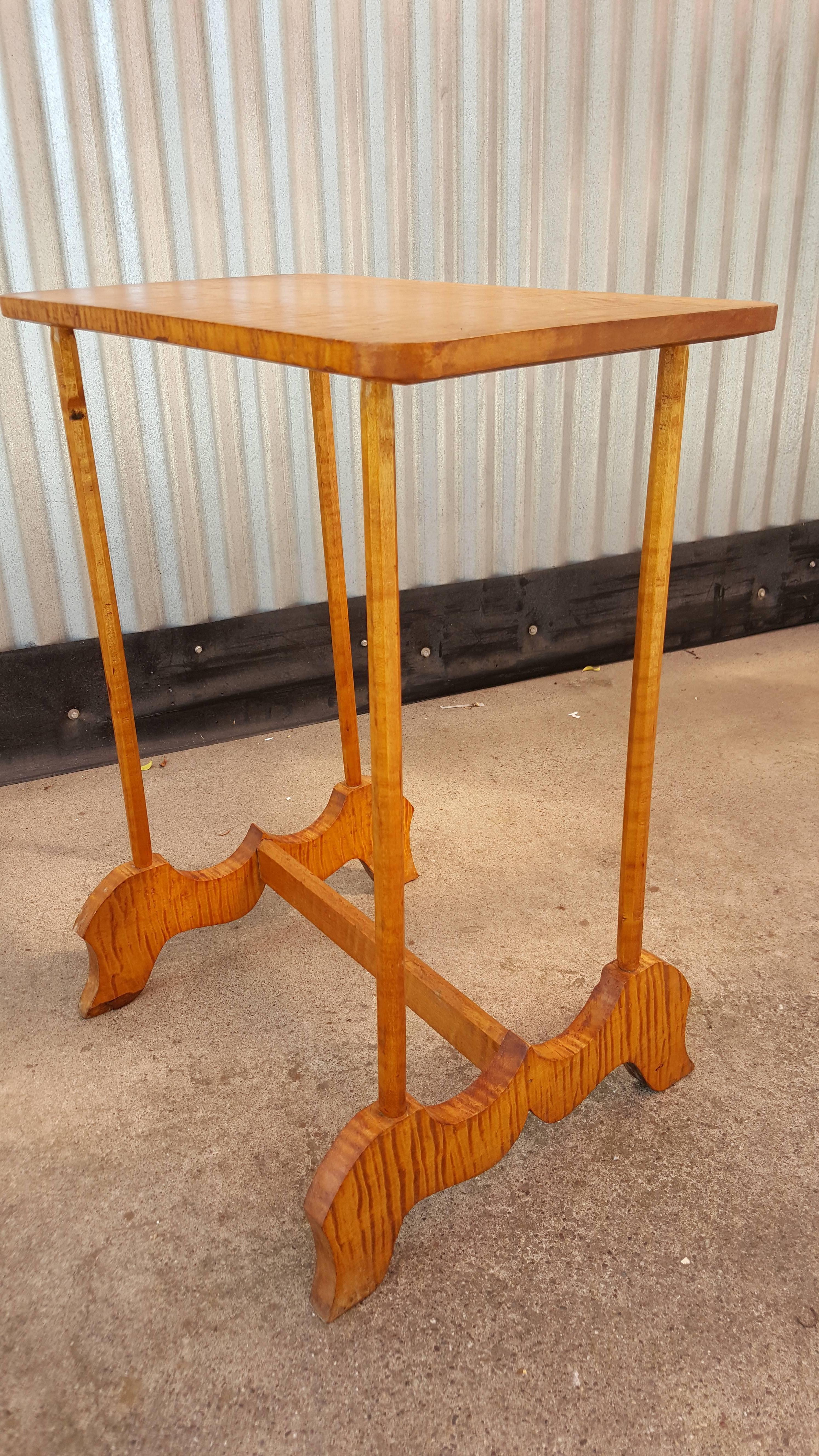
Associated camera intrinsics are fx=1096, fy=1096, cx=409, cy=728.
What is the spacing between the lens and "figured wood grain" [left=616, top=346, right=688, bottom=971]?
1336 millimetres

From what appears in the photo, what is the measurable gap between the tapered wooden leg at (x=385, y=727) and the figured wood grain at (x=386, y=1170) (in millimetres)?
42

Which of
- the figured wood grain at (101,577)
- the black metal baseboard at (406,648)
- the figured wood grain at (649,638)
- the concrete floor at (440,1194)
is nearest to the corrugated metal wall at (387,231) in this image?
the black metal baseboard at (406,648)

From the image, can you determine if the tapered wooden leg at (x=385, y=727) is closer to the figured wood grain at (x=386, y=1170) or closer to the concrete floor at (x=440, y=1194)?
the figured wood grain at (x=386, y=1170)

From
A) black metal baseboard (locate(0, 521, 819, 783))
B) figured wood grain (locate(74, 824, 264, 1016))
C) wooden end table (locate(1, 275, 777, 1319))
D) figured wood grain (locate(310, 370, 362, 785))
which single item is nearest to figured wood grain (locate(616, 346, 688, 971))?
wooden end table (locate(1, 275, 777, 1319))

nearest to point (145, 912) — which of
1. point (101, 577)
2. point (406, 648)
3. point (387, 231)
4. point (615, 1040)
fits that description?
point (101, 577)

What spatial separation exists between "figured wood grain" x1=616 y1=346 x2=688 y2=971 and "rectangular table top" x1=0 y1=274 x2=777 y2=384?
97mm

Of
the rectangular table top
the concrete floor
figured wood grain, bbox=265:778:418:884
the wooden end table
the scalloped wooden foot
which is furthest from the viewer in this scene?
figured wood grain, bbox=265:778:418:884

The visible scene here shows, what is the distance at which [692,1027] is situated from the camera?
74.4 inches

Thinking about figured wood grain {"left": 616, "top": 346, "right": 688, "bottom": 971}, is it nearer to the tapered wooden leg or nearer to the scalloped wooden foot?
the scalloped wooden foot

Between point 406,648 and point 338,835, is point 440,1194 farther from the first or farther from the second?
point 406,648

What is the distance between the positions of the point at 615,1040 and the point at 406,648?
5.77ft

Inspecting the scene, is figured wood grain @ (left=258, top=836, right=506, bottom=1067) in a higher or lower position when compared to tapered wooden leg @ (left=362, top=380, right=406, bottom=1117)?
lower

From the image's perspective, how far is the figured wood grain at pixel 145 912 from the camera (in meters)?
1.92

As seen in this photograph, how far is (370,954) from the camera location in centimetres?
175
